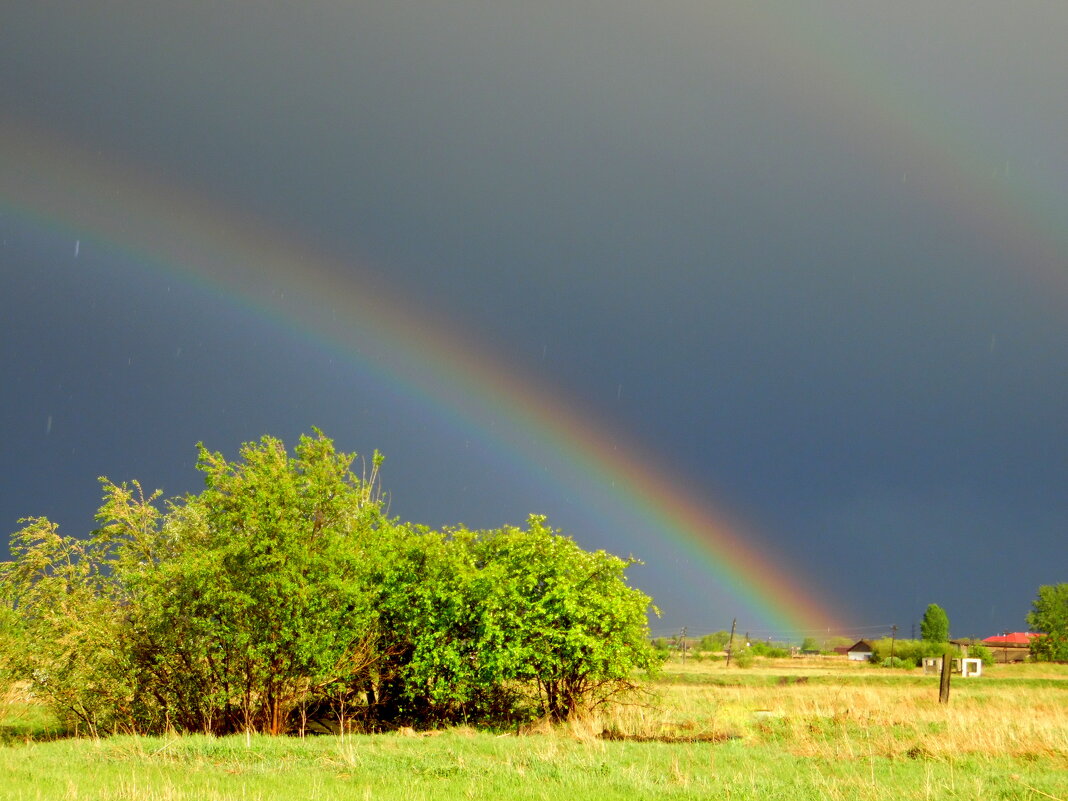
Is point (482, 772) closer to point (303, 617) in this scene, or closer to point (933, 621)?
point (303, 617)

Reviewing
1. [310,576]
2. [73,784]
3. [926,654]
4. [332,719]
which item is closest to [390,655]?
[332,719]

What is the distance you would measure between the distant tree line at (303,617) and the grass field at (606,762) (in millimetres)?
2330

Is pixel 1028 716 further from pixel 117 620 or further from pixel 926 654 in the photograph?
pixel 926 654

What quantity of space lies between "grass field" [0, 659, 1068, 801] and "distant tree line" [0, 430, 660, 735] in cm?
233

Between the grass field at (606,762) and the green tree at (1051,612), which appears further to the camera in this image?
the green tree at (1051,612)

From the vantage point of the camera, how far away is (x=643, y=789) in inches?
501

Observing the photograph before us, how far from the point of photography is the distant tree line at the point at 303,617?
887 inches

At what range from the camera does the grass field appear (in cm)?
1268

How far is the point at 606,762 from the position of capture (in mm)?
15336

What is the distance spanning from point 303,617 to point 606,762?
10.9 metres

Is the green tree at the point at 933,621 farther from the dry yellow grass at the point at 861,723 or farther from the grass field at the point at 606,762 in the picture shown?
the grass field at the point at 606,762

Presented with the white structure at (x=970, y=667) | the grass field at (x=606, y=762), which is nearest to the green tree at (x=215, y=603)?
the grass field at (x=606, y=762)

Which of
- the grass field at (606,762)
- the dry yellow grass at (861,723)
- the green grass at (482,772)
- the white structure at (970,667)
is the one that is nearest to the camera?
the green grass at (482,772)

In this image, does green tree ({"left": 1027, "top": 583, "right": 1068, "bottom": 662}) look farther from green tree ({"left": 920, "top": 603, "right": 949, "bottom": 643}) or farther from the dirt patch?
the dirt patch
